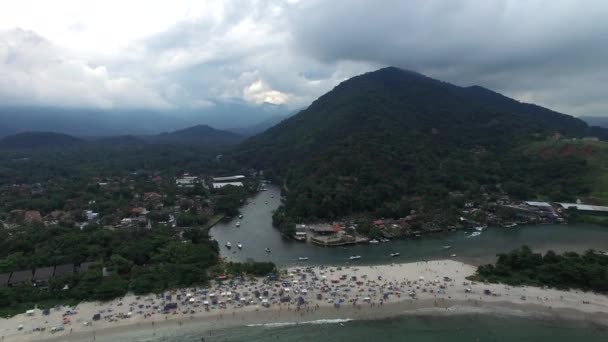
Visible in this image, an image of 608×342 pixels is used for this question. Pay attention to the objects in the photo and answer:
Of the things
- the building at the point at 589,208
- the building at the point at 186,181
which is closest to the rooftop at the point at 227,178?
the building at the point at 186,181

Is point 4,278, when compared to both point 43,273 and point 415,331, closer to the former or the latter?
point 43,273

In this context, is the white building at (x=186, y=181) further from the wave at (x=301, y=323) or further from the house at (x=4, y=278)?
the wave at (x=301, y=323)

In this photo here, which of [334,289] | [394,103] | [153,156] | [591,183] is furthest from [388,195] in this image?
[153,156]

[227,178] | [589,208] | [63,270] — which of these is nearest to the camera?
[63,270]

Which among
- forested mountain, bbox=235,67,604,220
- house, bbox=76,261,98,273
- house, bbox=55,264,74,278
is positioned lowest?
house, bbox=55,264,74,278

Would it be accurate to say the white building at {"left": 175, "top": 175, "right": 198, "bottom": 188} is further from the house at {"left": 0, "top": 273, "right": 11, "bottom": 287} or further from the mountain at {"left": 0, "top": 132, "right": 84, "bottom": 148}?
the mountain at {"left": 0, "top": 132, "right": 84, "bottom": 148}

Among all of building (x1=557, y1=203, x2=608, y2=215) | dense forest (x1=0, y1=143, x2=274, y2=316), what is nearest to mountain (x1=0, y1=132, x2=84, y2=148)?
dense forest (x1=0, y1=143, x2=274, y2=316)

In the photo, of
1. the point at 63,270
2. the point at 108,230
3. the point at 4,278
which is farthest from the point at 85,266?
the point at 108,230
